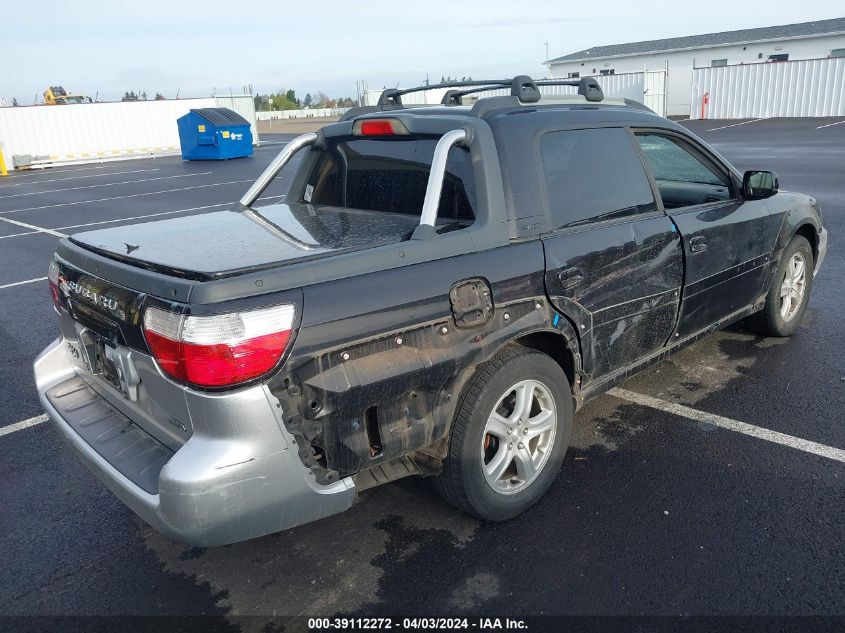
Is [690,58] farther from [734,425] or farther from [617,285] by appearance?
[617,285]

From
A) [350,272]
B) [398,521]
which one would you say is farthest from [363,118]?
[398,521]

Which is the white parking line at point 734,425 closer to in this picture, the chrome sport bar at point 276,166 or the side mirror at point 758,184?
the side mirror at point 758,184

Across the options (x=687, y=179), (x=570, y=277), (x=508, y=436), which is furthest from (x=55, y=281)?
(x=687, y=179)

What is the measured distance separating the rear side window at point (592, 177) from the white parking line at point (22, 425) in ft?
11.5

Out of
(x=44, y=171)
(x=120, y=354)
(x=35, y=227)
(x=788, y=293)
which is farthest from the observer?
(x=44, y=171)

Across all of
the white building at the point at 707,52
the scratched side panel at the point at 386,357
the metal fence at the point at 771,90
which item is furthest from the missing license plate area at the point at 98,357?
the white building at the point at 707,52

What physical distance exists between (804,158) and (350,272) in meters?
17.4

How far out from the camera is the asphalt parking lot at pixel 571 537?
2.76 metres

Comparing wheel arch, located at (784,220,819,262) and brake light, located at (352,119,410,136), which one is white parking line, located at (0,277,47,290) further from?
wheel arch, located at (784,220,819,262)

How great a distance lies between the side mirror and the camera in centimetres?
441

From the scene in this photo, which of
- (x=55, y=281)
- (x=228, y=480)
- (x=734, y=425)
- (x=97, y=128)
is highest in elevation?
(x=97, y=128)

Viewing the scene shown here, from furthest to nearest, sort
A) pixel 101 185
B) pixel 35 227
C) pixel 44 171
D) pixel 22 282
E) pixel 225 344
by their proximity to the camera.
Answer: pixel 44 171 → pixel 101 185 → pixel 35 227 → pixel 22 282 → pixel 225 344

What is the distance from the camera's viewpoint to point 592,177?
11.8 feet

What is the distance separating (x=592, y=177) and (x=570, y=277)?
2.09 ft
